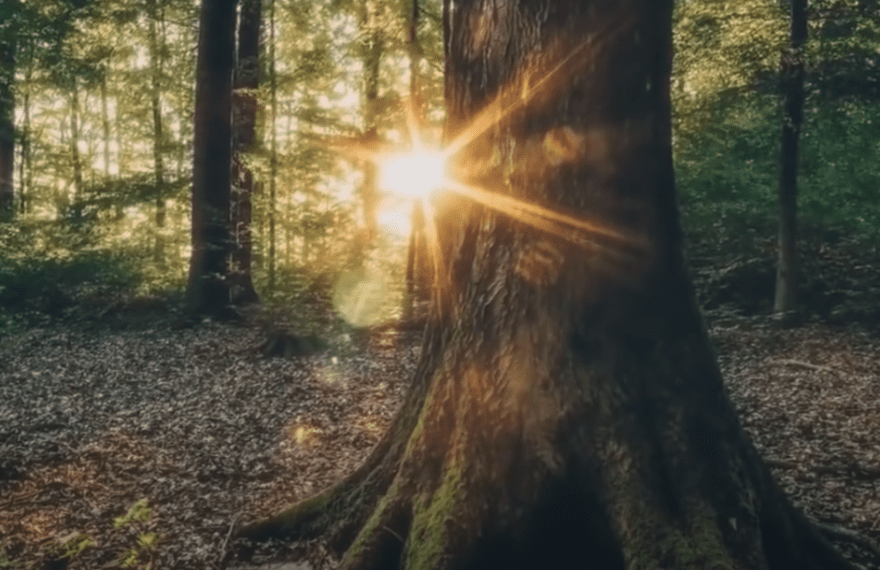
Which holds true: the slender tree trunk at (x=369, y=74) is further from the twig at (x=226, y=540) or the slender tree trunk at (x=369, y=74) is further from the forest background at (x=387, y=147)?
the twig at (x=226, y=540)

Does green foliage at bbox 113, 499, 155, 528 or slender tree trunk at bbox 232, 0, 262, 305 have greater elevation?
slender tree trunk at bbox 232, 0, 262, 305

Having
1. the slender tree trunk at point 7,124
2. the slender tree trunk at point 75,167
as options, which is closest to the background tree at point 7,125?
the slender tree trunk at point 7,124

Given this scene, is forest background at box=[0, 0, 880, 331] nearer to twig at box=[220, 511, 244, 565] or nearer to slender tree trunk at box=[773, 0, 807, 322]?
slender tree trunk at box=[773, 0, 807, 322]

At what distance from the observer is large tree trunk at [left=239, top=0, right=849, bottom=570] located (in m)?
3.28

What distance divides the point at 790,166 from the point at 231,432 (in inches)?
354

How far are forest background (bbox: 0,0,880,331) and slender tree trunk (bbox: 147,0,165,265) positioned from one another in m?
0.10

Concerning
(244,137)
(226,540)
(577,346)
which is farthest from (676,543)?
(244,137)

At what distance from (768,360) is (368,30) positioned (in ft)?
26.2

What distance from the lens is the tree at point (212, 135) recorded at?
13.2 m

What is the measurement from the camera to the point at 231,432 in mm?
6984

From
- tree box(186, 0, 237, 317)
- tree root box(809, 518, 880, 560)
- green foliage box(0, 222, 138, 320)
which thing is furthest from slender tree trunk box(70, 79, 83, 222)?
tree root box(809, 518, 880, 560)

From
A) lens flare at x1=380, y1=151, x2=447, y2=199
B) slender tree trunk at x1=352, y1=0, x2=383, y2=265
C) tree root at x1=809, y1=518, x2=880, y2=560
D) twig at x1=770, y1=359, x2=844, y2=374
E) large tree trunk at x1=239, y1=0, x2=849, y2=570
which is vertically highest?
slender tree trunk at x1=352, y1=0, x2=383, y2=265

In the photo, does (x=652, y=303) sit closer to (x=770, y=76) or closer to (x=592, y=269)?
(x=592, y=269)

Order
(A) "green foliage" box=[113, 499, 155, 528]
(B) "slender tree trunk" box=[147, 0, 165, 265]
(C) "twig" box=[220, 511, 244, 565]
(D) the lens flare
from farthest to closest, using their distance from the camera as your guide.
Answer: (B) "slender tree trunk" box=[147, 0, 165, 265] < (D) the lens flare < (A) "green foliage" box=[113, 499, 155, 528] < (C) "twig" box=[220, 511, 244, 565]
